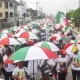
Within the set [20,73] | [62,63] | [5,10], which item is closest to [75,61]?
[62,63]

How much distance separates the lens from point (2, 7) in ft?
300

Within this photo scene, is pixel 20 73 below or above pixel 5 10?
below

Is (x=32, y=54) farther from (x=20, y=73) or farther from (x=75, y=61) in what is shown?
(x=75, y=61)

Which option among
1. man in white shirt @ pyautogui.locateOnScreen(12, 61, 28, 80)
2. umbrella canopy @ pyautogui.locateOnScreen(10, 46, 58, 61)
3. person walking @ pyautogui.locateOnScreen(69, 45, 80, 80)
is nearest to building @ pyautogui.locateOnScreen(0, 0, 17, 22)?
person walking @ pyautogui.locateOnScreen(69, 45, 80, 80)

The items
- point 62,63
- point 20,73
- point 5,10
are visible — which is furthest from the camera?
point 5,10

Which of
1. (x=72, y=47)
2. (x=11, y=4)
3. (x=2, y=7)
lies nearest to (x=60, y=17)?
(x=72, y=47)

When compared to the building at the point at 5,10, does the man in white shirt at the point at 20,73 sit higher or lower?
lower

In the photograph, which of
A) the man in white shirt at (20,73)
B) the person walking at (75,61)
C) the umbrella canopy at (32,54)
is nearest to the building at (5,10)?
the person walking at (75,61)

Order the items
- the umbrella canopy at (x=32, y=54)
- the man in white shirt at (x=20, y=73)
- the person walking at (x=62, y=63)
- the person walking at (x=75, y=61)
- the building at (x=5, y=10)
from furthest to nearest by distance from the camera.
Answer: the building at (x=5, y=10) → the person walking at (x=75, y=61) → the person walking at (x=62, y=63) → the man in white shirt at (x=20, y=73) → the umbrella canopy at (x=32, y=54)

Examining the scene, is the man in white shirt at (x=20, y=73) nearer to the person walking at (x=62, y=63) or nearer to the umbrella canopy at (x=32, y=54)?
the umbrella canopy at (x=32, y=54)

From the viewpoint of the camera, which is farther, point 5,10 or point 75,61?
point 5,10

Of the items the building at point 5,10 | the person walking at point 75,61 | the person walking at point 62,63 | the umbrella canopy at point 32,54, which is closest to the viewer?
the umbrella canopy at point 32,54

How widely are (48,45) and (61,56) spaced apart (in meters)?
0.53

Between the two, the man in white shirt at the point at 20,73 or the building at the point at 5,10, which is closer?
the man in white shirt at the point at 20,73
